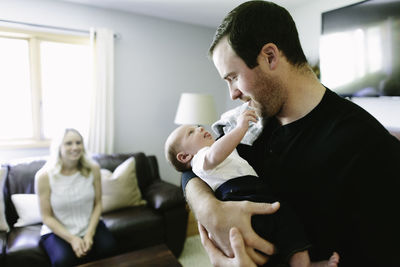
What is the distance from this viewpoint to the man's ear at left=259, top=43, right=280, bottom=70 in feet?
2.88

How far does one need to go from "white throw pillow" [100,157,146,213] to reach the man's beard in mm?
2080

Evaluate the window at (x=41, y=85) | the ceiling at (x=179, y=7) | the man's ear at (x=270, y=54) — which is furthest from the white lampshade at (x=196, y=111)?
the man's ear at (x=270, y=54)

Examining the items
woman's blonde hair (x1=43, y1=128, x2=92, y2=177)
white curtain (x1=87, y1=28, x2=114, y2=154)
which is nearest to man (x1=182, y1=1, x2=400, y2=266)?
woman's blonde hair (x1=43, y1=128, x2=92, y2=177)

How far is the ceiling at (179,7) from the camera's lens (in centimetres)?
298

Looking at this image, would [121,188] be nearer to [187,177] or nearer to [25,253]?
[25,253]

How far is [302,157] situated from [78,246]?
175 centimetres

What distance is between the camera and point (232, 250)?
2.71 ft

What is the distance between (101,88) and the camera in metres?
3.21

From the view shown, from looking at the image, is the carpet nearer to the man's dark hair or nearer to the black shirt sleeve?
the black shirt sleeve

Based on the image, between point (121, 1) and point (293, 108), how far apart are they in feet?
9.22

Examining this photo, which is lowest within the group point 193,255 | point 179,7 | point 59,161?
point 193,255

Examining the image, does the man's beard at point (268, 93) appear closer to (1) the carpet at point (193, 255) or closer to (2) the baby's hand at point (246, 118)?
(2) the baby's hand at point (246, 118)

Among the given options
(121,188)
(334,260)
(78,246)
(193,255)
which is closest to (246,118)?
(334,260)

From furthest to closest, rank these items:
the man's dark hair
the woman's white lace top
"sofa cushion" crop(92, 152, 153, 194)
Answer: "sofa cushion" crop(92, 152, 153, 194) → the woman's white lace top → the man's dark hair
